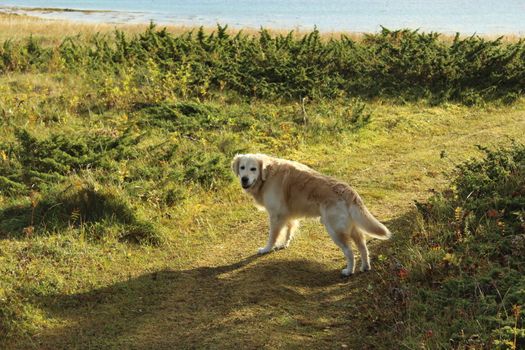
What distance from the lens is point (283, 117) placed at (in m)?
14.7

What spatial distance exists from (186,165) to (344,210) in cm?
463

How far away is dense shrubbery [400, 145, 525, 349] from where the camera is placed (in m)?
5.01

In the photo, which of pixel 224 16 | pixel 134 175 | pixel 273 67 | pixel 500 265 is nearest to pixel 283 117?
pixel 273 67

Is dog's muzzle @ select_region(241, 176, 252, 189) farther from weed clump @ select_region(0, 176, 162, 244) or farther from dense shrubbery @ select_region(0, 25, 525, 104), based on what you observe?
dense shrubbery @ select_region(0, 25, 525, 104)

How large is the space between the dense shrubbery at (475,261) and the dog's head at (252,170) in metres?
2.26

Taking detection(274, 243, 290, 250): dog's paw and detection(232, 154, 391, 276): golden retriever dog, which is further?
detection(274, 243, 290, 250): dog's paw

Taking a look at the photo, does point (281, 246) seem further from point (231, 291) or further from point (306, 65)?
point (306, 65)

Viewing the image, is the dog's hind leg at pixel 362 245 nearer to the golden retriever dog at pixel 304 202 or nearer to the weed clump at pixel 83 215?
the golden retriever dog at pixel 304 202

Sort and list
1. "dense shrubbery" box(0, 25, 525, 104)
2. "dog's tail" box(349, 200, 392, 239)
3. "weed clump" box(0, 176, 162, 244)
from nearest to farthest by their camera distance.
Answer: "dog's tail" box(349, 200, 392, 239)
"weed clump" box(0, 176, 162, 244)
"dense shrubbery" box(0, 25, 525, 104)


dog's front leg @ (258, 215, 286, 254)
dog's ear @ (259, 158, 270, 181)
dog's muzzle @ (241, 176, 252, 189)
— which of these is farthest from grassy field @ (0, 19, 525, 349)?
dog's ear @ (259, 158, 270, 181)

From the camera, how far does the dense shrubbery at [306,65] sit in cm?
1684

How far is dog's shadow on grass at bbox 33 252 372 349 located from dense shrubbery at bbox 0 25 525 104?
371 inches

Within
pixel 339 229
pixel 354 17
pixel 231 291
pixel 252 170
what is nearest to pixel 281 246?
pixel 252 170

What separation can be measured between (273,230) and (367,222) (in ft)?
5.23
